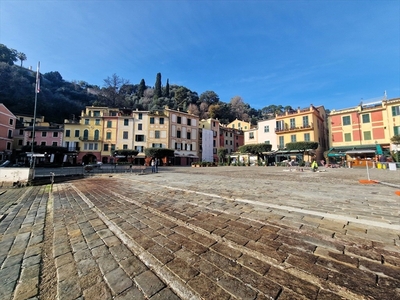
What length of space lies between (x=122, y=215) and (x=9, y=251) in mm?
1537

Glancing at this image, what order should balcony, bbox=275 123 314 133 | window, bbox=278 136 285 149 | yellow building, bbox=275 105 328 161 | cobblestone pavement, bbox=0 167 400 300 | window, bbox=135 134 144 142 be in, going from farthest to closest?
window, bbox=135 134 144 142, window, bbox=278 136 285 149, yellow building, bbox=275 105 328 161, balcony, bbox=275 123 314 133, cobblestone pavement, bbox=0 167 400 300

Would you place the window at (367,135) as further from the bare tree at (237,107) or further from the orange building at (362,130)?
the bare tree at (237,107)

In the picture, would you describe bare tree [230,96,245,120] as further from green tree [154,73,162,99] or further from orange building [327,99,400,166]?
orange building [327,99,400,166]

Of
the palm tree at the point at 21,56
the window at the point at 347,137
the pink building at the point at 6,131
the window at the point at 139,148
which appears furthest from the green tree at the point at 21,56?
the window at the point at 347,137

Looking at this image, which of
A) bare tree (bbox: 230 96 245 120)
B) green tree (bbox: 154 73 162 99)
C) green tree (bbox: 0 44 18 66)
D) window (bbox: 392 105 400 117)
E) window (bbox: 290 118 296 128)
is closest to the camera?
window (bbox: 392 105 400 117)

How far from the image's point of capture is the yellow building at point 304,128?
101 ft

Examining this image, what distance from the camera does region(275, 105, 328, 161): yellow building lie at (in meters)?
30.8

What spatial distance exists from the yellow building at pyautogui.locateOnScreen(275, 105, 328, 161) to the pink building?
56.7 m

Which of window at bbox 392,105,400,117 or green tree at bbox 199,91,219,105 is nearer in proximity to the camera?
window at bbox 392,105,400,117

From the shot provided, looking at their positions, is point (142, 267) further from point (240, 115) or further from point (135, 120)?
point (240, 115)

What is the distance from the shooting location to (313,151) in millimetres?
30266

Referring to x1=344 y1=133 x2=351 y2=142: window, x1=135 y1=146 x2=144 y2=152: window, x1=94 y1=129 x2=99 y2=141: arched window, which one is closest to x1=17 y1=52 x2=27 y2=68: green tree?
x1=94 y1=129 x2=99 y2=141: arched window

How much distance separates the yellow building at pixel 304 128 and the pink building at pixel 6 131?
56.7 metres

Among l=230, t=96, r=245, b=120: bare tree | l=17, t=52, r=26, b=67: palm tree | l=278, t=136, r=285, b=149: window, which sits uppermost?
l=17, t=52, r=26, b=67: palm tree
